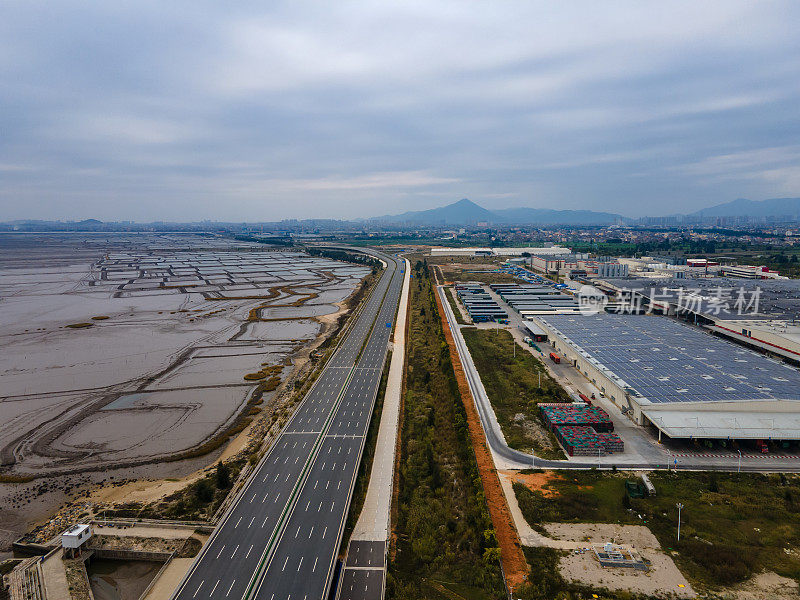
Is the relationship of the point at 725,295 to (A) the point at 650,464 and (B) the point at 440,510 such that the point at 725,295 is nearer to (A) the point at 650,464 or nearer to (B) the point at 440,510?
(A) the point at 650,464

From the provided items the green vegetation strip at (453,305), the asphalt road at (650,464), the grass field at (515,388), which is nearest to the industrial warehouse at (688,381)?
the asphalt road at (650,464)

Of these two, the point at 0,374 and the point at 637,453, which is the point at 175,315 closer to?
the point at 0,374

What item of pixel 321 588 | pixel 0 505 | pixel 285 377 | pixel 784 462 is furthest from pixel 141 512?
pixel 784 462

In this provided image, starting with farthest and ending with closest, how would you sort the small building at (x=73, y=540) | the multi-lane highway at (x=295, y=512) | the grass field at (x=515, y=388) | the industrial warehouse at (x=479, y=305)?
the industrial warehouse at (x=479, y=305), the grass field at (x=515, y=388), the small building at (x=73, y=540), the multi-lane highway at (x=295, y=512)

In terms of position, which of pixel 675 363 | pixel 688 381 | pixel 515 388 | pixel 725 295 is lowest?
pixel 515 388

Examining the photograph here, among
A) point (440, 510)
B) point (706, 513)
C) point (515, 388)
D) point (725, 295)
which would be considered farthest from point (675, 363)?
point (725, 295)

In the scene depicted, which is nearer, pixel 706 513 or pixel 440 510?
pixel 706 513

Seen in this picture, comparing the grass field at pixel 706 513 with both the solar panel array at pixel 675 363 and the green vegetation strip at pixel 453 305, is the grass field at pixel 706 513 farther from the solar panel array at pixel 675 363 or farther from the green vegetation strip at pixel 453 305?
the green vegetation strip at pixel 453 305
